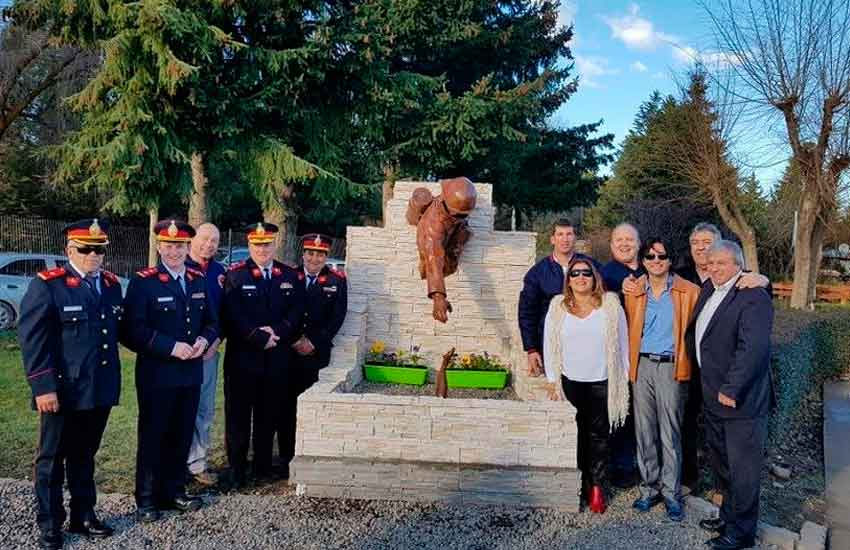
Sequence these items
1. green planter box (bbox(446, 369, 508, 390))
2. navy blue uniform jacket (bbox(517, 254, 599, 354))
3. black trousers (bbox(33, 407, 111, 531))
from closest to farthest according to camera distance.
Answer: black trousers (bbox(33, 407, 111, 531)) < navy blue uniform jacket (bbox(517, 254, 599, 354)) < green planter box (bbox(446, 369, 508, 390))

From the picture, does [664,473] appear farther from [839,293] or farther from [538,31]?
[839,293]

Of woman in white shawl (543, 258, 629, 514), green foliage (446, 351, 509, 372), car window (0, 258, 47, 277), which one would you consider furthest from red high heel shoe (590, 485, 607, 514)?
car window (0, 258, 47, 277)

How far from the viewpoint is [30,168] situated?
66.4 ft

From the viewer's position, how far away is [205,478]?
15.8 ft

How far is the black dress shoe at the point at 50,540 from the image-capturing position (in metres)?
3.67

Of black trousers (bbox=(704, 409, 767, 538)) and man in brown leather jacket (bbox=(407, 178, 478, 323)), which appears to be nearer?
A: black trousers (bbox=(704, 409, 767, 538))

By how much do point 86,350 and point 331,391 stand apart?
1.72m

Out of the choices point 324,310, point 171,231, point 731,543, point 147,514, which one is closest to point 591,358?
point 731,543

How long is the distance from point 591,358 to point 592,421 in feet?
1.53

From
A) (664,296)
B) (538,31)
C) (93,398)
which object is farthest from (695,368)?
(538,31)

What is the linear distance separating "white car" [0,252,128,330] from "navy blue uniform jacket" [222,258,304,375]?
26.3 ft

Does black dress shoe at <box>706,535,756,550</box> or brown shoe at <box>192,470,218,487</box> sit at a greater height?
black dress shoe at <box>706,535,756,550</box>

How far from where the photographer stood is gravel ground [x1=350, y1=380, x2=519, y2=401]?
5.60 metres

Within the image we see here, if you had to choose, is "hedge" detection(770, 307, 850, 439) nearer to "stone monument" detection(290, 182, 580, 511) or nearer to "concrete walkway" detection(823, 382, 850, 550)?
"concrete walkway" detection(823, 382, 850, 550)
